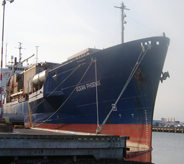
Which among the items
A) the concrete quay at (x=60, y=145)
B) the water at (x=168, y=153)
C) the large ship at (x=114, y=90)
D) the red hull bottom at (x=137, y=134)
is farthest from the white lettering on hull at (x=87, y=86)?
the concrete quay at (x=60, y=145)

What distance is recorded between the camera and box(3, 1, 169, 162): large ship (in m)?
14.9

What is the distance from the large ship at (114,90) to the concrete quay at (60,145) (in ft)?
9.56

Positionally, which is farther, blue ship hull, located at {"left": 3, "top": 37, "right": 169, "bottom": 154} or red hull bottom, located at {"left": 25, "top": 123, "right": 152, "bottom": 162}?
blue ship hull, located at {"left": 3, "top": 37, "right": 169, "bottom": 154}

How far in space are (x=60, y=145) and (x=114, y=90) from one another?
6.79 metres

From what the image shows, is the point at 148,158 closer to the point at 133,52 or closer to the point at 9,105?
the point at 133,52

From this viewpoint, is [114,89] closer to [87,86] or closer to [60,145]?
[87,86]

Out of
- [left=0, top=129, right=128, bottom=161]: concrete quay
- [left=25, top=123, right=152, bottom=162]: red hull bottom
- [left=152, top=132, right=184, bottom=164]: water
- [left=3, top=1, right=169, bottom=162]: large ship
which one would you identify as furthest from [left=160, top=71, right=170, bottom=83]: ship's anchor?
[left=0, top=129, right=128, bottom=161]: concrete quay

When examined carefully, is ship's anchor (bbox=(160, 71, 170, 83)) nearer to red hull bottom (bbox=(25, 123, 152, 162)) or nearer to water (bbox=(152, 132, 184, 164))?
red hull bottom (bbox=(25, 123, 152, 162))

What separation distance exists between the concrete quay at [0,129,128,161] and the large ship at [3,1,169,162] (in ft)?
9.56

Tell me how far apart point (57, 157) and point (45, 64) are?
47.9ft

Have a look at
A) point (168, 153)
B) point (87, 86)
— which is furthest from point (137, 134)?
point (168, 153)

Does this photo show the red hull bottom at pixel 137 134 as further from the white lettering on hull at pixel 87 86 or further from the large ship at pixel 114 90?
the white lettering on hull at pixel 87 86

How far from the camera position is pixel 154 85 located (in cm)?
1507

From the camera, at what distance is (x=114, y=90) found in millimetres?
15594
